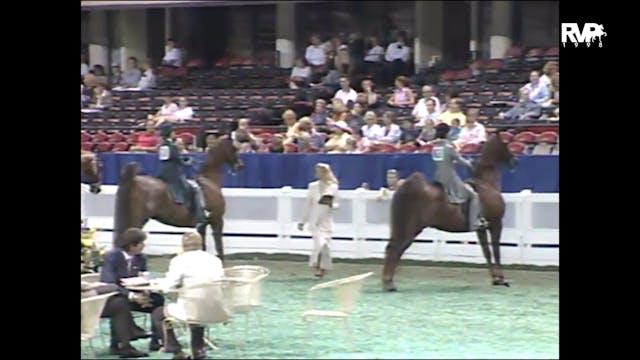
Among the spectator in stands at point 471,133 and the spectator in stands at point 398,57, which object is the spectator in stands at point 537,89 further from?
the spectator in stands at point 398,57

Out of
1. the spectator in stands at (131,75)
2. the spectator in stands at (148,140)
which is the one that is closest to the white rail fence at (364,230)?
the spectator in stands at (148,140)

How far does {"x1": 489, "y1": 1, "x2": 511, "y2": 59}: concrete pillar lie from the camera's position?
13.2 metres

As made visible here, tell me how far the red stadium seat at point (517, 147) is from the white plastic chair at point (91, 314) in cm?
493

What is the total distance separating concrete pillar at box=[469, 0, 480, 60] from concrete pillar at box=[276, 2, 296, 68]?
6.99ft

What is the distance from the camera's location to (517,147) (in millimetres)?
10266

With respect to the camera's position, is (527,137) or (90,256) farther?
(527,137)

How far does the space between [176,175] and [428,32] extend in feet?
15.8

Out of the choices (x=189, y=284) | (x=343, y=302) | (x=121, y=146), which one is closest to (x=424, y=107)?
(x=121, y=146)

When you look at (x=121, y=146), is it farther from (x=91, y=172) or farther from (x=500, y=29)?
(x=500, y=29)

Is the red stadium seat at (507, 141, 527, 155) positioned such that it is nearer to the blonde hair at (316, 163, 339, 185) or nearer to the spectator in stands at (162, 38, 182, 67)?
the blonde hair at (316, 163, 339, 185)
